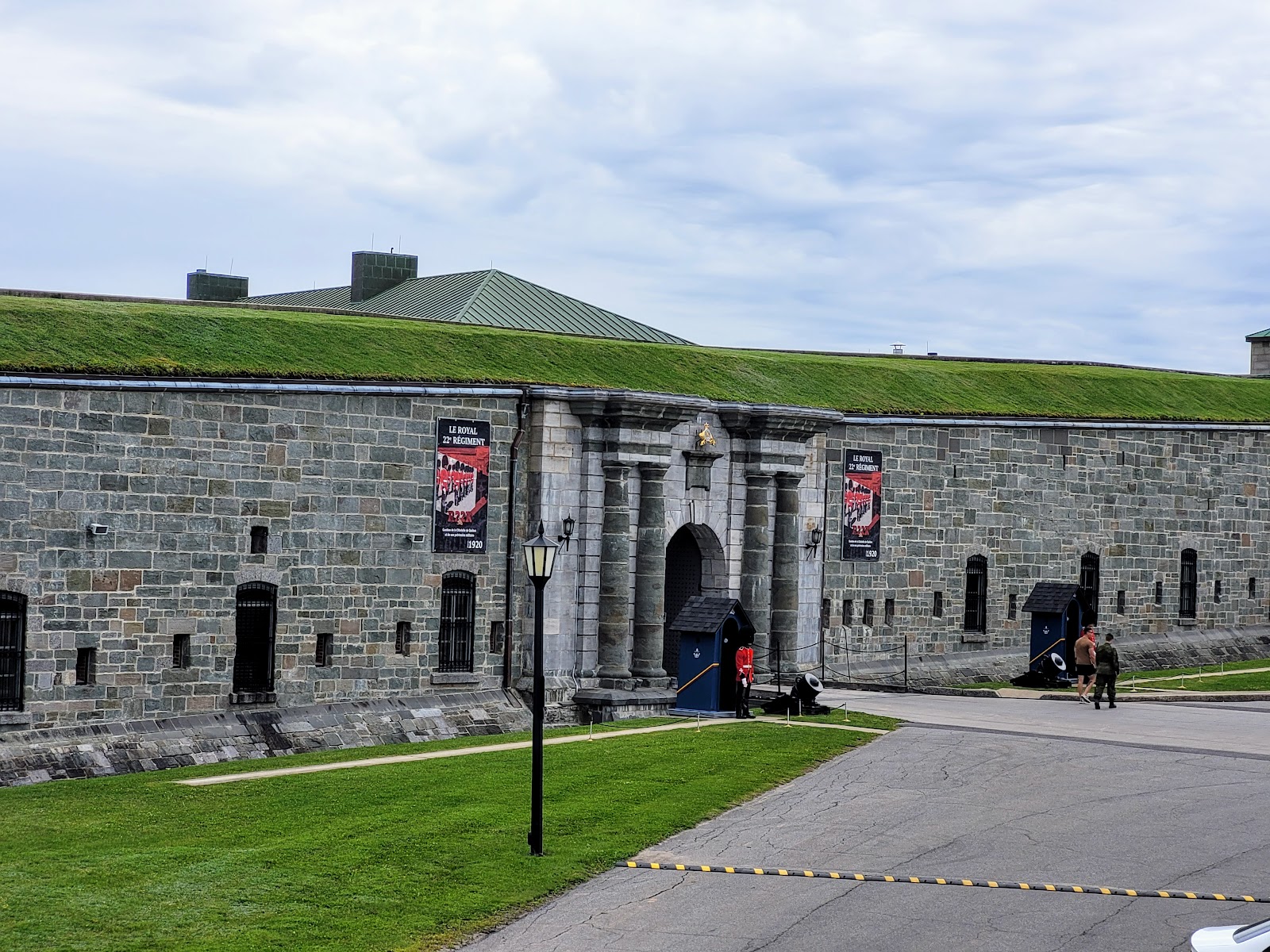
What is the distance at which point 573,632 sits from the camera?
31281 millimetres

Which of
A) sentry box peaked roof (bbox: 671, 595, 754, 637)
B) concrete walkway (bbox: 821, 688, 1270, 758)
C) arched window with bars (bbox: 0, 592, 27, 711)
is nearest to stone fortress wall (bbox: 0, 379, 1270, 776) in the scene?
arched window with bars (bbox: 0, 592, 27, 711)

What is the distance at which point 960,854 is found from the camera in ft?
57.5

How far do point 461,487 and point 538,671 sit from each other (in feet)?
40.8

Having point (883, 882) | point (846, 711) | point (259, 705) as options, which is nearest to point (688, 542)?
point (846, 711)

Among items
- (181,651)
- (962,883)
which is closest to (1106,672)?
(962,883)

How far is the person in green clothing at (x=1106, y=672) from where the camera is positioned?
31422 mm

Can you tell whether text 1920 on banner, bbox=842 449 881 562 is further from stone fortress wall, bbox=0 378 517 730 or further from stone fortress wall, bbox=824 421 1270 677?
stone fortress wall, bbox=0 378 517 730

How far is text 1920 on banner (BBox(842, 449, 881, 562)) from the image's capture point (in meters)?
37.4

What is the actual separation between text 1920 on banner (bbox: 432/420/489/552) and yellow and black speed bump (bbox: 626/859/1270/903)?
43.3ft

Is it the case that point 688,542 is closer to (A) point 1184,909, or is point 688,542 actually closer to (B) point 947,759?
(B) point 947,759

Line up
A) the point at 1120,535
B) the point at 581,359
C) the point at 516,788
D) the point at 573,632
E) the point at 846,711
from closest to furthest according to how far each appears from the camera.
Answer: the point at 516,788 < the point at 846,711 < the point at 573,632 < the point at 581,359 < the point at 1120,535

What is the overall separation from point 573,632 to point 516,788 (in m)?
10.5

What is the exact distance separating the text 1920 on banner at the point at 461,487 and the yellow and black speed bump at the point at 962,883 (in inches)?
520

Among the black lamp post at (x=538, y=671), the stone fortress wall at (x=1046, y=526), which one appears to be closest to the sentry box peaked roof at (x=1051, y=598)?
the stone fortress wall at (x=1046, y=526)
